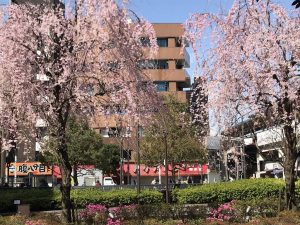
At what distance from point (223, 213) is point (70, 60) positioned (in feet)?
20.6

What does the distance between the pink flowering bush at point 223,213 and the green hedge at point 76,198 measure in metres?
11.2

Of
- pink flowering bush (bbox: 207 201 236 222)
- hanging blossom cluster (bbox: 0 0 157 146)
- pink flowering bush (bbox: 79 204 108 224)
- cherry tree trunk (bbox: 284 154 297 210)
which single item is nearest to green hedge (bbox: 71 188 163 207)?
cherry tree trunk (bbox: 284 154 297 210)

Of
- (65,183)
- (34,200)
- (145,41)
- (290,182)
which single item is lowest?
(34,200)

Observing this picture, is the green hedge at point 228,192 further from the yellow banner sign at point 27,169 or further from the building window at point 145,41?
the yellow banner sign at point 27,169

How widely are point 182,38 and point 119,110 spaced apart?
4.03 metres

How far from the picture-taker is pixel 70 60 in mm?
12633

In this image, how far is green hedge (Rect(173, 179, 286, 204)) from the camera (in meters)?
26.1

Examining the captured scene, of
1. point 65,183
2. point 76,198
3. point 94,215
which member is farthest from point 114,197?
point 65,183

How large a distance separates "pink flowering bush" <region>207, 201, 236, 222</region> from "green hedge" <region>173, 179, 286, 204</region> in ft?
37.2

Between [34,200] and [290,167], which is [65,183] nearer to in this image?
[290,167]

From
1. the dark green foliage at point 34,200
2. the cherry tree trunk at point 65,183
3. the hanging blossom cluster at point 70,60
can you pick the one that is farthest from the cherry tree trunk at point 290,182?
the dark green foliage at point 34,200

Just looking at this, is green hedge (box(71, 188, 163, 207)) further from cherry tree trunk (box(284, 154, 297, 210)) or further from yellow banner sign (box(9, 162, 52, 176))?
yellow banner sign (box(9, 162, 52, 176))

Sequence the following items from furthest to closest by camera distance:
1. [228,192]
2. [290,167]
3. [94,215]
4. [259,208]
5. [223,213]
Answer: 1. [228,192]
2. [290,167]
3. [259,208]
4. [223,213]
5. [94,215]

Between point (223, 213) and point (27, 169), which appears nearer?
point (223, 213)
